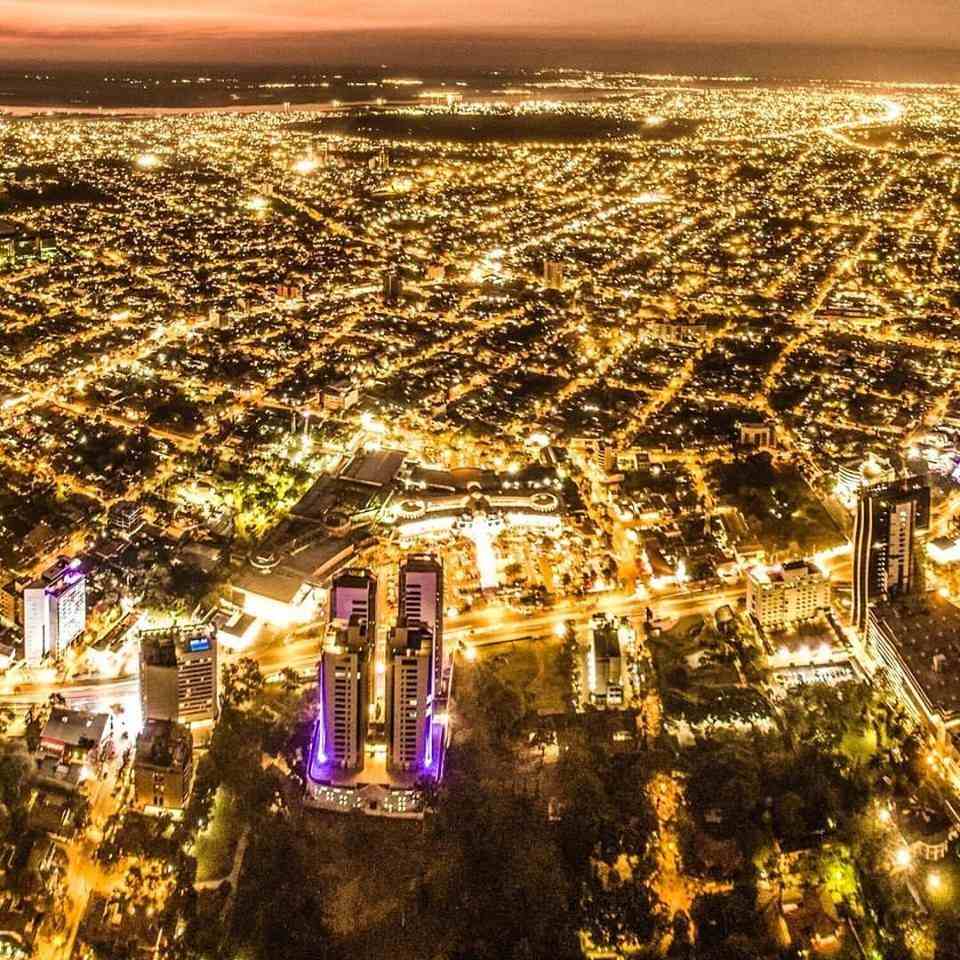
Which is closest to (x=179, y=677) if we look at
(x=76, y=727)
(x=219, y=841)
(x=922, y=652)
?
(x=76, y=727)

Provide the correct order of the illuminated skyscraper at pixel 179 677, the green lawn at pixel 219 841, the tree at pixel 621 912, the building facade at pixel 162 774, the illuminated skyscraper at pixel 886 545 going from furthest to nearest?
the illuminated skyscraper at pixel 886 545
the illuminated skyscraper at pixel 179 677
the building facade at pixel 162 774
the green lawn at pixel 219 841
the tree at pixel 621 912

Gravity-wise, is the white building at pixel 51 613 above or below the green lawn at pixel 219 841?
above

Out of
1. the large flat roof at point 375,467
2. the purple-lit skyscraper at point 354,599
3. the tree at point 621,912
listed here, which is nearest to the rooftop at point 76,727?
the purple-lit skyscraper at point 354,599

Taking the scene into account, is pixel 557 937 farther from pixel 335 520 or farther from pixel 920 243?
pixel 920 243

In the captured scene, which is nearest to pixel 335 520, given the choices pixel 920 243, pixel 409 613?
pixel 409 613

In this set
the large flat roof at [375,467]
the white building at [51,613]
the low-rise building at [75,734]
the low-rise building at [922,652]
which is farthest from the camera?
the large flat roof at [375,467]

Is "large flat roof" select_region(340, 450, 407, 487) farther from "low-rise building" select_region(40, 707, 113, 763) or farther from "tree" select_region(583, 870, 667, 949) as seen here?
"tree" select_region(583, 870, 667, 949)

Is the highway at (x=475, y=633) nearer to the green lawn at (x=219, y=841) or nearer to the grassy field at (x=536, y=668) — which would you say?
the grassy field at (x=536, y=668)

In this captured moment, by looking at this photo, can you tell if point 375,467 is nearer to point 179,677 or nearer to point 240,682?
point 240,682
